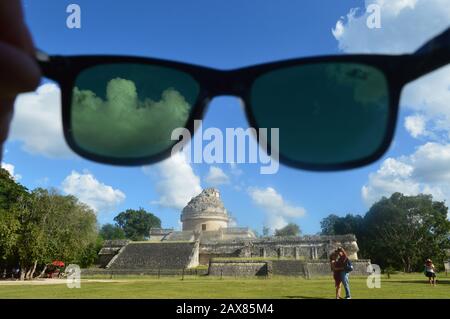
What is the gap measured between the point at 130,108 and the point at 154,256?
34.8m

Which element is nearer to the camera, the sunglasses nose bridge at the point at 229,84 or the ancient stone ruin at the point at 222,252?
the sunglasses nose bridge at the point at 229,84

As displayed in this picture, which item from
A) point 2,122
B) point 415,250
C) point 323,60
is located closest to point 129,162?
point 2,122

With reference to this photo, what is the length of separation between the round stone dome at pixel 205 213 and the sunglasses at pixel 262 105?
44.2m

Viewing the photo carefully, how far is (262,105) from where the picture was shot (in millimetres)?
1236

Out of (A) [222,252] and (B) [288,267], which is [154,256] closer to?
(A) [222,252]

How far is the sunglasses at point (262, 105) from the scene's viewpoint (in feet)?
3.80

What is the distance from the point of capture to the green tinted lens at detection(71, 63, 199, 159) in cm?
115

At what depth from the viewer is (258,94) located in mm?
1225

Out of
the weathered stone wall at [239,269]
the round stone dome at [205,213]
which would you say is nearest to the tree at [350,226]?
the round stone dome at [205,213]

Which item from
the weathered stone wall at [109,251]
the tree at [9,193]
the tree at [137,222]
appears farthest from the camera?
the tree at [137,222]

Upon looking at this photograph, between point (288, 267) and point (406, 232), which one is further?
point (406, 232)

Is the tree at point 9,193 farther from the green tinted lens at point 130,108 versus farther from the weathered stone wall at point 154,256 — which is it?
the green tinted lens at point 130,108

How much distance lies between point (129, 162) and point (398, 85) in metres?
0.81

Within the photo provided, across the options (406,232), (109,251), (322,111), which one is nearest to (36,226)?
(109,251)
